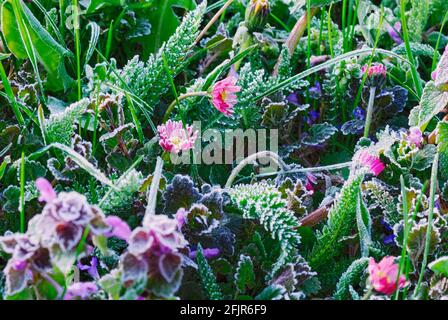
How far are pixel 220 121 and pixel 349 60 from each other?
1.19 feet

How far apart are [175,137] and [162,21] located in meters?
0.51

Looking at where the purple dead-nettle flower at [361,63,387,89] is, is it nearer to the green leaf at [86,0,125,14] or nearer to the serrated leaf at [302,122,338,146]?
the serrated leaf at [302,122,338,146]

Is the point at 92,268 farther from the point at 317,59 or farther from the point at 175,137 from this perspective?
the point at 317,59

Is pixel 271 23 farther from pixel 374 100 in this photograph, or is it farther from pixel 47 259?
pixel 47 259

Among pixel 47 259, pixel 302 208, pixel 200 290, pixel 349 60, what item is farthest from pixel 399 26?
pixel 47 259

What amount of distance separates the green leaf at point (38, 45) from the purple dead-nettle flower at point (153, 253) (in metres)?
0.73

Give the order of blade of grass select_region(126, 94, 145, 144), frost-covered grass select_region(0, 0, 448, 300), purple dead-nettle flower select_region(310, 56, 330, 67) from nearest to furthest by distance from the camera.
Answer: frost-covered grass select_region(0, 0, 448, 300)
blade of grass select_region(126, 94, 145, 144)
purple dead-nettle flower select_region(310, 56, 330, 67)

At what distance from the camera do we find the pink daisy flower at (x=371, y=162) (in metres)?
1.38

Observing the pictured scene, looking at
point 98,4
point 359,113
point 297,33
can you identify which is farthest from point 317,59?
point 98,4

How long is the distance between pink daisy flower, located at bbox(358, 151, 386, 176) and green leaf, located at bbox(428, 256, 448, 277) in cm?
29

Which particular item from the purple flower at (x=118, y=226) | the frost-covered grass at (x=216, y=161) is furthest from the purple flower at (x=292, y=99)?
the purple flower at (x=118, y=226)

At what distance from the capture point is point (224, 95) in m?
1.40

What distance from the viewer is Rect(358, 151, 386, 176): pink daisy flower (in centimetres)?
138

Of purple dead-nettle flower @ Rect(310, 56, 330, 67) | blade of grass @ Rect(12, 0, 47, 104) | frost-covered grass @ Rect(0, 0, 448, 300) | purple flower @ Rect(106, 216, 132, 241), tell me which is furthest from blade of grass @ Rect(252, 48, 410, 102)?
purple flower @ Rect(106, 216, 132, 241)
